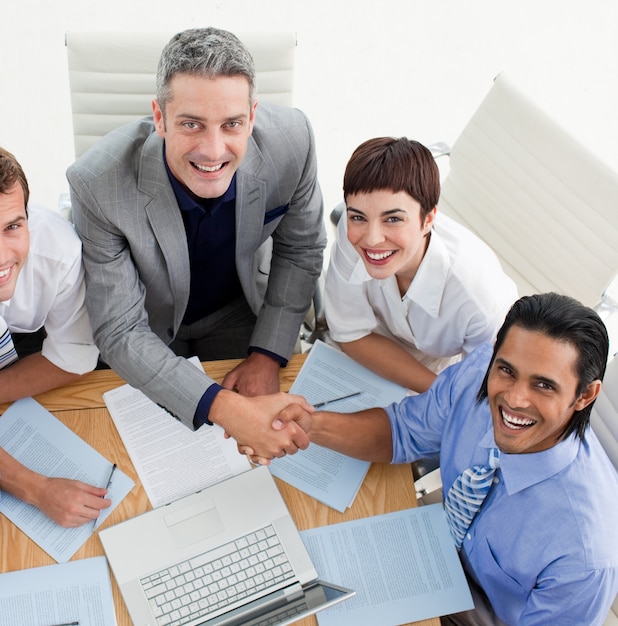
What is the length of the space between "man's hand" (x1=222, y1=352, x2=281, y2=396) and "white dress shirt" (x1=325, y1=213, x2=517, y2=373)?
21 centimetres

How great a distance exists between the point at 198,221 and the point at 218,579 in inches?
34.1

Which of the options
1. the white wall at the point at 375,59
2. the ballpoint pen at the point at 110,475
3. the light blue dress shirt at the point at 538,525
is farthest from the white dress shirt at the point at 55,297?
the white wall at the point at 375,59

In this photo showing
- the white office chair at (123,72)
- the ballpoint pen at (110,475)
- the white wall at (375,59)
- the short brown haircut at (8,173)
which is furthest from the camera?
the white wall at (375,59)

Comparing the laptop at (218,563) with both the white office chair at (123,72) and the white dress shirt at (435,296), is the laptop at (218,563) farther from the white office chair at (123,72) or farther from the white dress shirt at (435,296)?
the white office chair at (123,72)

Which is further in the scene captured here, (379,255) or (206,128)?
(379,255)

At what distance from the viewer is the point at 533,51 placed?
13.1ft

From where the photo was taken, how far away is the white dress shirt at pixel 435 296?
1848mm

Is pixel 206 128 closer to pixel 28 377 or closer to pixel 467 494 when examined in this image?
pixel 28 377

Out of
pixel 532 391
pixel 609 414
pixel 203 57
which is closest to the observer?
pixel 532 391

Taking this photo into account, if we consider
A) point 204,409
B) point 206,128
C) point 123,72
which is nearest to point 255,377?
point 204,409

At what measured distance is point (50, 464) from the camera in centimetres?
169

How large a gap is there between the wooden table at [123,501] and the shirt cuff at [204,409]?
6.9 inches

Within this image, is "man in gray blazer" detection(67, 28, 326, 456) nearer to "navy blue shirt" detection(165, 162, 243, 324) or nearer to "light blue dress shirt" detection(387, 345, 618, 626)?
"navy blue shirt" detection(165, 162, 243, 324)

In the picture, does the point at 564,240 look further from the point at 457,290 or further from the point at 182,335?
the point at 182,335
